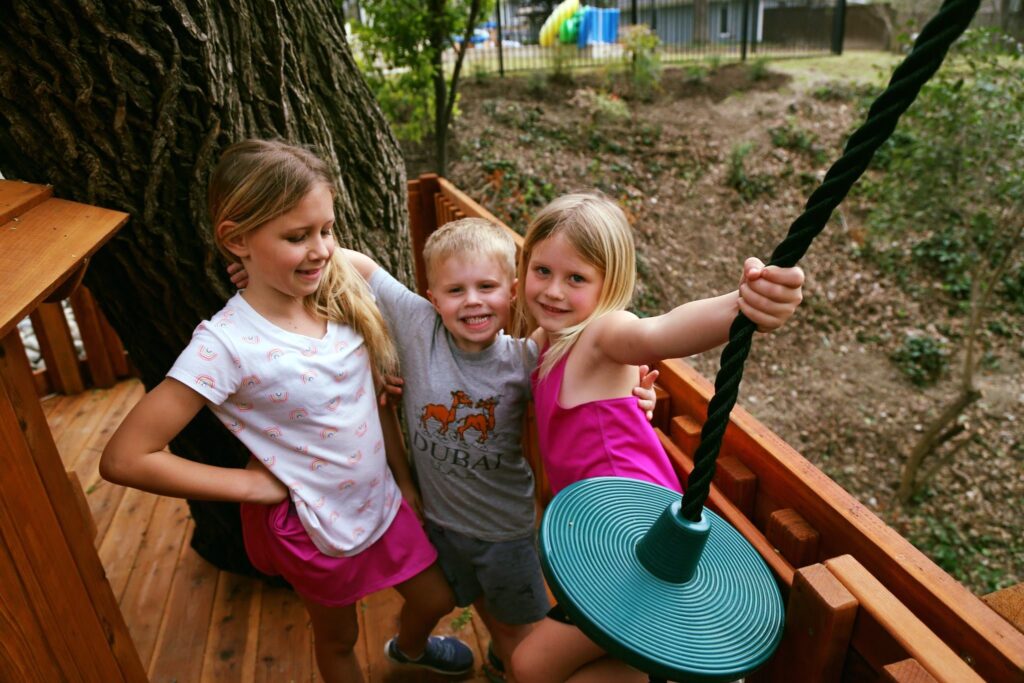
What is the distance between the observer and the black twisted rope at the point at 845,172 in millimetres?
693

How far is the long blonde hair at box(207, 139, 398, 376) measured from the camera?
1639 mm

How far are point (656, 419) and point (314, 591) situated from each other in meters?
1.10

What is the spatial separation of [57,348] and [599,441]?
3.90 meters

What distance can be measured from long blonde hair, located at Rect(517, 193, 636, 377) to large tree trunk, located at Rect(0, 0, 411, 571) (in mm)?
986

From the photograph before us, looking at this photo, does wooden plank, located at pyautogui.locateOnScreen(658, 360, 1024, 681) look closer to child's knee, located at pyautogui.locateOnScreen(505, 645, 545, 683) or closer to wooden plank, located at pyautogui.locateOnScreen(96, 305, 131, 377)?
child's knee, located at pyautogui.locateOnScreen(505, 645, 545, 683)

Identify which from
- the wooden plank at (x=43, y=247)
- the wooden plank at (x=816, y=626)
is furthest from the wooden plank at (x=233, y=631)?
the wooden plank at (x=816, y=626)

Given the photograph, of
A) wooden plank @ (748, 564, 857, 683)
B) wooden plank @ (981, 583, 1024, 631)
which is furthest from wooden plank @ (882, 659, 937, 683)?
wooden plank @ (981, 583, 1024, 631)

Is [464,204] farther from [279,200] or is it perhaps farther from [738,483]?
[738,483]

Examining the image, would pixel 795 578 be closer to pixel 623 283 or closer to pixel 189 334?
pixel 623 283

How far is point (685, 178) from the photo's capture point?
9.38m

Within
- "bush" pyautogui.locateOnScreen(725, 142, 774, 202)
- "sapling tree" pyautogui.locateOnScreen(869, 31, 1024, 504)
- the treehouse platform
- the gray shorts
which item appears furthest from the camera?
"bush" pyautogui.locateOnScreen(725, 142, 774, 202)

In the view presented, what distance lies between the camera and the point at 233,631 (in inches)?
101

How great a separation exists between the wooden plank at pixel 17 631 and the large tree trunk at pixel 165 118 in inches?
36.6

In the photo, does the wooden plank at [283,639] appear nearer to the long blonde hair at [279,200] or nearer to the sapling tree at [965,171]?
the long blonde hair at [279,200]
